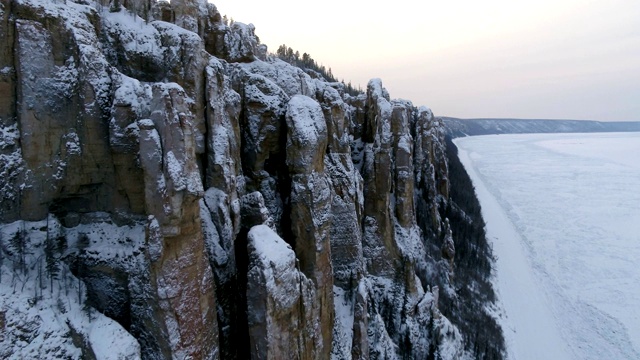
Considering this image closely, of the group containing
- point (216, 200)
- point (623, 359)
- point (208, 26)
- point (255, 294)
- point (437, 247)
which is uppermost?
point (208, 26)

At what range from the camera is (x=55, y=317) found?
9133mm

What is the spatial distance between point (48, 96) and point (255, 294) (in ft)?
24.3

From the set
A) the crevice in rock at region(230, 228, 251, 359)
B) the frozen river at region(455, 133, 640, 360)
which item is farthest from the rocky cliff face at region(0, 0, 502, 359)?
the frozen river at region(455, 133, 640, 360)

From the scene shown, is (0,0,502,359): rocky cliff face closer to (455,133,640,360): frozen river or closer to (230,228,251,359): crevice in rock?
(230,228,251,359): crevice in rock

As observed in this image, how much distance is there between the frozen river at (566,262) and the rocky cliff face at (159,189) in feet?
81.1

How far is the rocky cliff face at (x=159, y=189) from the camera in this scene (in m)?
9.73

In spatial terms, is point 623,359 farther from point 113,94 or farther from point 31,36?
point 31,36

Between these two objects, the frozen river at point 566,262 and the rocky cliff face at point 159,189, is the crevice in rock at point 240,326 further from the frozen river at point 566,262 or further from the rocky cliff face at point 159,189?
the frozen river at point 566,262

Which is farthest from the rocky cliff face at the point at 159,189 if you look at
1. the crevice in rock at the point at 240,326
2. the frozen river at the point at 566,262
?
the frozen river at the point at 566,262

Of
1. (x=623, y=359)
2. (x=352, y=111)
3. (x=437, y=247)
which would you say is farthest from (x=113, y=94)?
(x=623, y=359)

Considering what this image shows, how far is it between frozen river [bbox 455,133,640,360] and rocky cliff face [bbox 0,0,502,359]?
24.7m

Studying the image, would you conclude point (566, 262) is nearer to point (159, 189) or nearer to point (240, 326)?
point (240, 326)

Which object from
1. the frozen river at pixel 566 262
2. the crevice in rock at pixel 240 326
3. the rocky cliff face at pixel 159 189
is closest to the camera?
the rocky cliff face at pixel 159 189

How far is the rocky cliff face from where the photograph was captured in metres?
9.73
